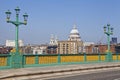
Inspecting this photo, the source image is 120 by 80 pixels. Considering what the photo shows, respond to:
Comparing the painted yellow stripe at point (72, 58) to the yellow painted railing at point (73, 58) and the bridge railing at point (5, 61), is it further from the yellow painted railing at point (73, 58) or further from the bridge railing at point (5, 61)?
the bridge railing at point (5, 61)

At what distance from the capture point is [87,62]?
1480 inches

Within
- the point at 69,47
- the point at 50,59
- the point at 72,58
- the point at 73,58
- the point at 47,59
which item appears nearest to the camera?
the point at 47,59

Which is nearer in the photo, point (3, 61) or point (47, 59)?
point (3, 61)

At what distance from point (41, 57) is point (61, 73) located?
19.1 ft

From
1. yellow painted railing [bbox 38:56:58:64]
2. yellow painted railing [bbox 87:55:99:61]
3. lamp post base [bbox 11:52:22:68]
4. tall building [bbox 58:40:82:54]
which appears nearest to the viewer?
lamp post base [bbox 11:52:22:68]

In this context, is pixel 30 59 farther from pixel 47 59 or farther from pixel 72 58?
pixel 72 58

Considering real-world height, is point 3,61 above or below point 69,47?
below

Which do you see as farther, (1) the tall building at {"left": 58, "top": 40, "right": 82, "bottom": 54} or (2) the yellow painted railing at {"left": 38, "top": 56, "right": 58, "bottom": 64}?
(1) the tall building at {"left": 58, "top": 40, "right": 82, "bottom": 54}

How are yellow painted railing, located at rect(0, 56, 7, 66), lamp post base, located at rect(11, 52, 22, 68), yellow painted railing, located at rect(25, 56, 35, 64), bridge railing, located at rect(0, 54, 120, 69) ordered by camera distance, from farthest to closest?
yellow painted railing, located at rect(25, 56, 35, 64) → lamp post base, located at rect(11, 52, 22, 68) → bridge railing, located at rect(0, 54, 120, 69) → yellow painted railing, located at rect(0, 56, 7, 66)

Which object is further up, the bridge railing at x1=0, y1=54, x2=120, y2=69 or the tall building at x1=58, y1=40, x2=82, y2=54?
the tall building at x1=58, y1=40, x2=82, y2=54

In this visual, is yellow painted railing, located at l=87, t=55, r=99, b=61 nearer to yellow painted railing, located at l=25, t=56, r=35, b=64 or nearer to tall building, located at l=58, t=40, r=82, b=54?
yellow painted railing, located at l=25, t=56, r=35, b=64

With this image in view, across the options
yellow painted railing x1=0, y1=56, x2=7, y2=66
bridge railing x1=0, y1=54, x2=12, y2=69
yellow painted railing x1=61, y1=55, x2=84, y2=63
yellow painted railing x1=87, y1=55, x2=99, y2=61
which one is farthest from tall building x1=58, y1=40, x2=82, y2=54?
yellow painted railing x1=0, y1=56, x2=7, y2=66

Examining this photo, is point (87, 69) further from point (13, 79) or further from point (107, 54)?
point (107, 54)

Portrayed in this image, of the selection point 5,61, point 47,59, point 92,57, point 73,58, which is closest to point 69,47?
point 92,57
